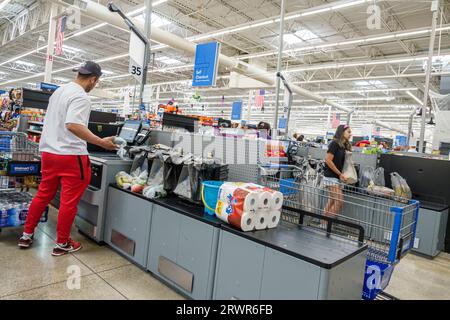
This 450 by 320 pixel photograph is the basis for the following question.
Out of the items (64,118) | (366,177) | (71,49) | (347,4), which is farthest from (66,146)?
(71,49)

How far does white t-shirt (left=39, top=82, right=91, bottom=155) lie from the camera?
96.6 inches

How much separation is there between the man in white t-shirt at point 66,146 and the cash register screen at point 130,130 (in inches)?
26.4

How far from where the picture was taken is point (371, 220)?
238 centimetres

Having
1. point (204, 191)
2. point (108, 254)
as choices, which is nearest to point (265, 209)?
point (204, 191)

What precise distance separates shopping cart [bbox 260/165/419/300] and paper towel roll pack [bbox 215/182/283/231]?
11.2 inches

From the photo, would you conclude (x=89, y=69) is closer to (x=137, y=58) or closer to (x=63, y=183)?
(x=63, y=183)

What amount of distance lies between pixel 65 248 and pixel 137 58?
2386mm

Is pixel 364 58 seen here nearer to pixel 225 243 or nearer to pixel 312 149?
pixel 312 149

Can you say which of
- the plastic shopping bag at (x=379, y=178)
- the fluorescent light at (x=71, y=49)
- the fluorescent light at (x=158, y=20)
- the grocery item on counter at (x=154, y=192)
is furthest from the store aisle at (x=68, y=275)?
the fluorescent light at (x=71, y=49)

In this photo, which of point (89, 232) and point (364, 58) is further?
point (364, 58)

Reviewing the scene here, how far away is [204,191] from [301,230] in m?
0.71

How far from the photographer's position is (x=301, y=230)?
207 cm

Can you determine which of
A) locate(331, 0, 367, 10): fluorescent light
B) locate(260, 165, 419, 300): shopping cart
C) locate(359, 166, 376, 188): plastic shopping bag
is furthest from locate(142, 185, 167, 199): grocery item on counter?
locate(331, 0, 367, 10): fluorescent light

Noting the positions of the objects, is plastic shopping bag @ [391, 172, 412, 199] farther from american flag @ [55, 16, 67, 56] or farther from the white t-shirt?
american flag @ [55, 16, 67, 56]
